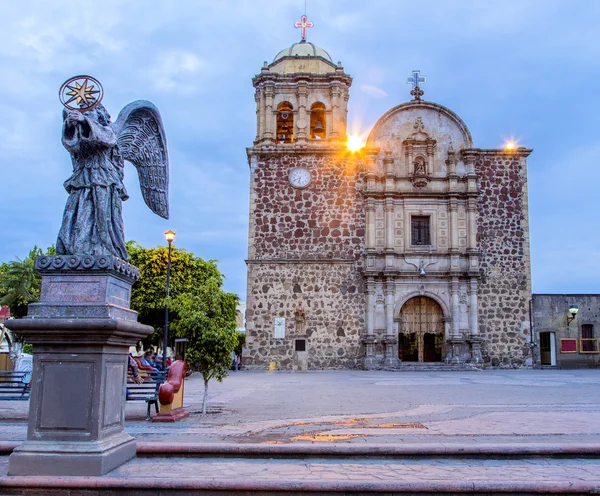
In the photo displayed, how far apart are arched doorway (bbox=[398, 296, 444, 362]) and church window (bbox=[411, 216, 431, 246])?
2.41m

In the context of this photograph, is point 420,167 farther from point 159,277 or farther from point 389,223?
point 159,277

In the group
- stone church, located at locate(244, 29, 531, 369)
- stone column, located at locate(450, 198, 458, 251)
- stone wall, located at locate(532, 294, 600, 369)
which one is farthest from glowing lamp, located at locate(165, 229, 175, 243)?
stone wall, located at locate(532, 294, 600, 369)

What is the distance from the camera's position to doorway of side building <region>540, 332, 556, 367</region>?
27.2m

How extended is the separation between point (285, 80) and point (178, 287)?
10.1m

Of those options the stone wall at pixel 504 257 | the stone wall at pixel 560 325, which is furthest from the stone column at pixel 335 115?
the stone wall at pixel 560 325

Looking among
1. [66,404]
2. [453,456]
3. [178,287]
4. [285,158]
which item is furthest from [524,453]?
[285,158]

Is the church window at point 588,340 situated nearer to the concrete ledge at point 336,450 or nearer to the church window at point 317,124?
the church window at point 317,124

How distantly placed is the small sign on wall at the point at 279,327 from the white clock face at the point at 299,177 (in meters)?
5.70

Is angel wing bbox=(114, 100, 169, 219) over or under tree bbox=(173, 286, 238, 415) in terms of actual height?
over

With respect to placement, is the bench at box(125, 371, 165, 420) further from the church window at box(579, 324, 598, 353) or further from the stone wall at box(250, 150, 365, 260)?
the church window at box(579, 324, 598, 353)

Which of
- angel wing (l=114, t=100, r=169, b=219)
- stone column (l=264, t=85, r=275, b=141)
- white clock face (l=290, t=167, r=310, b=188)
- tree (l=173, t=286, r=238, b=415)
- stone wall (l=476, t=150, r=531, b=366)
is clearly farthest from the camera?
stone column (l=264, t=85, r=275, b=141)

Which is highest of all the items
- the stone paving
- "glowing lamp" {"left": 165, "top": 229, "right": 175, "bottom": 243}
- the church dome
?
the church dome

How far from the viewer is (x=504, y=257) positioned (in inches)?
1049

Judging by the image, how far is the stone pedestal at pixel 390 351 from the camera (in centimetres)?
2527
